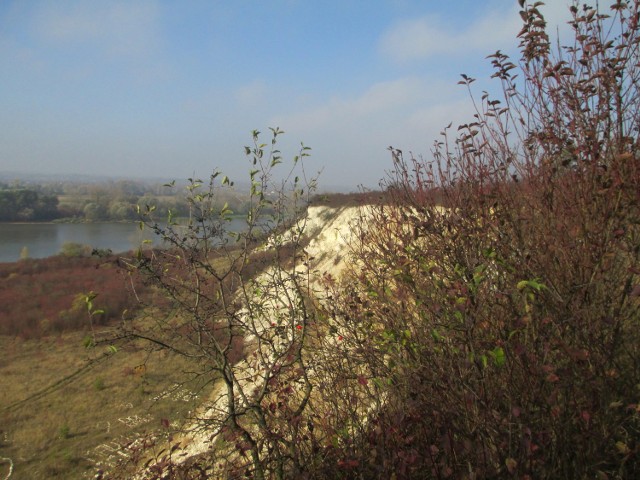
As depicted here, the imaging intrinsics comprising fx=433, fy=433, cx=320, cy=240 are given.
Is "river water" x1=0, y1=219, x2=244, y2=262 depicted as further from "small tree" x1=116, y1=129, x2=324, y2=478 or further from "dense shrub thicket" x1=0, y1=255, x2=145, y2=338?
"small tree" x1=116, y1=129, x2=324, y2=478

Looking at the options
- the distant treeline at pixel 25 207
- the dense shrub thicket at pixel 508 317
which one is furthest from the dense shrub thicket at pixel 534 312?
the distant treeline at pixel 25 207

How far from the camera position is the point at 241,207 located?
4.18 m

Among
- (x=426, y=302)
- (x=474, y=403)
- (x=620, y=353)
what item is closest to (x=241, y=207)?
(x=426, y=302)

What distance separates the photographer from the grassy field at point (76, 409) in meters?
8.70

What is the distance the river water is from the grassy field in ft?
65.9

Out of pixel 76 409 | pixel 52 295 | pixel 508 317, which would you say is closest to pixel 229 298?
pixel 508 317

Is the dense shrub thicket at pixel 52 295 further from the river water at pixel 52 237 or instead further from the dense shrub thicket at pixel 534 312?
the dense shrub thicket at pixel 534 312

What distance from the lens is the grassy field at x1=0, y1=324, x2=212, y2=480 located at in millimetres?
8695

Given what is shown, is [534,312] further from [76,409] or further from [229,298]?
[76,409]

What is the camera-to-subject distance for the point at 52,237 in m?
43.0

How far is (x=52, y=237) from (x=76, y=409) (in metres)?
37.6

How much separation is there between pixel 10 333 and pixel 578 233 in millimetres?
23589

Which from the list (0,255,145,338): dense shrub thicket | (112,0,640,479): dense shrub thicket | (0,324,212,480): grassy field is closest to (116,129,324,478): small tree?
(112,0,640,479): dense shrub thicket

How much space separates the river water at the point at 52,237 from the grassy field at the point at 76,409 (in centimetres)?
2009
